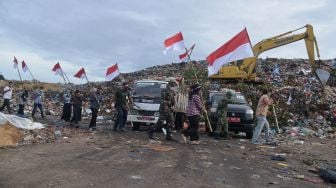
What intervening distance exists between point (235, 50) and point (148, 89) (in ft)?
16.2

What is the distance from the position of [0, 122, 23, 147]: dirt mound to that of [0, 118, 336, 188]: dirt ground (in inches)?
23.1

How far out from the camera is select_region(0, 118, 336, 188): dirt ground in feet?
25.7

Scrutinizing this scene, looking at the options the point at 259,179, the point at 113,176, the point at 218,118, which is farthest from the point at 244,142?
the point at 113,176

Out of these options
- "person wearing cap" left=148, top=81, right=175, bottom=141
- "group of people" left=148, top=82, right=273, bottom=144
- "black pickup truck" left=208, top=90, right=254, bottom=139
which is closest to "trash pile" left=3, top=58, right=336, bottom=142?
"black pickup truck" left=208, top=90, right=254, bottom=139

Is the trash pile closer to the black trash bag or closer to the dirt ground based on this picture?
the dirt ground

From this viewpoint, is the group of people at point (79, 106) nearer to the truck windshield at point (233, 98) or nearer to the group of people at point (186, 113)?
the group of people at point (186, 113)

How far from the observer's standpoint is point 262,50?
2691 centimetres

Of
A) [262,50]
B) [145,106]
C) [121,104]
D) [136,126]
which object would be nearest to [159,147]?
[121,104]

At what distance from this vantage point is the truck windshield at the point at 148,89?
57.5ft

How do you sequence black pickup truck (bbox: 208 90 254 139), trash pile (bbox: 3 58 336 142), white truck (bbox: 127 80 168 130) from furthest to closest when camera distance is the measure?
trash pile (bbox: 3 58 336 142) → white truck (bbox: 127 80 168 130) → black pickup truck (bbox: 208 90 254 139)

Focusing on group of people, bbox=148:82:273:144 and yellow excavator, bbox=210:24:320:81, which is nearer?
group of people, bbox=148:82:273:144

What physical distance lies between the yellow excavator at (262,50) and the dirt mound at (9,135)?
15880 mm

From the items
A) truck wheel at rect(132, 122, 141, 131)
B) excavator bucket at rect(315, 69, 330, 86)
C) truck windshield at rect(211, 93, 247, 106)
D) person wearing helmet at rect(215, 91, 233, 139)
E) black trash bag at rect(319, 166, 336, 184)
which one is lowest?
black trash bag at rect(319, 166, 336, 184)

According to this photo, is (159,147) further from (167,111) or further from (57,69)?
(57,69)
